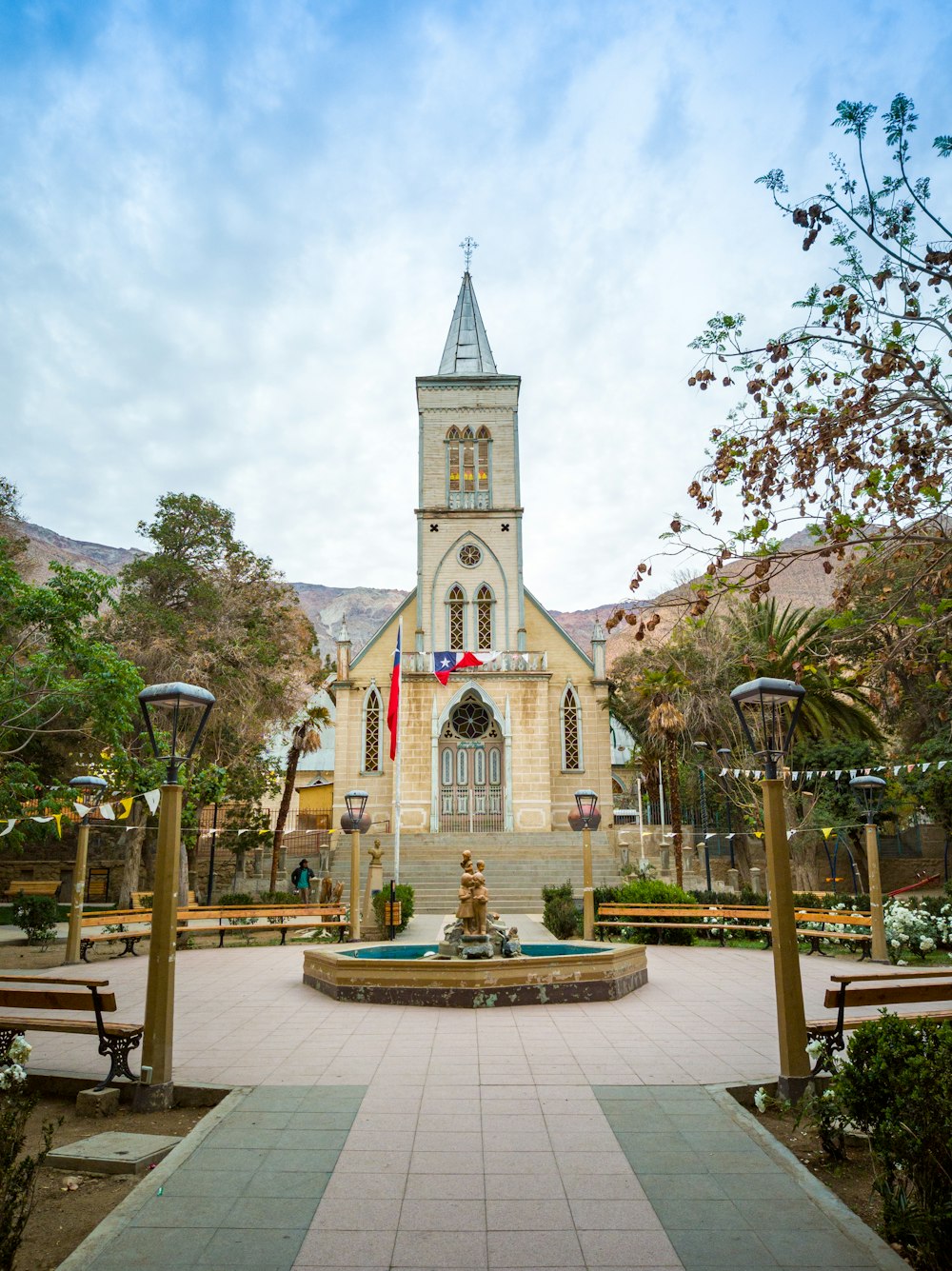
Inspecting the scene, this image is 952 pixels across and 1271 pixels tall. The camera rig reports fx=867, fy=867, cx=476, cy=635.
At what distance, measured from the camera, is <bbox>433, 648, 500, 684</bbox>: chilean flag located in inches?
1097

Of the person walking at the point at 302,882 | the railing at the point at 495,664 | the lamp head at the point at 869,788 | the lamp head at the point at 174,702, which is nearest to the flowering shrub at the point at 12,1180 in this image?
the lamp head at the point at 174,702

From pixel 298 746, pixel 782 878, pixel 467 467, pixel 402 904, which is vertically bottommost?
pixel 402 904

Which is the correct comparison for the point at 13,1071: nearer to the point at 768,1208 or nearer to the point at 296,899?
the point at 768,1208

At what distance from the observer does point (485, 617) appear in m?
32.1

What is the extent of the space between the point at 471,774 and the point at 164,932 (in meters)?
23.6

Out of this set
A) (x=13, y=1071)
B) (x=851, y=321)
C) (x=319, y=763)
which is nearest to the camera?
(x=13, y=1071)

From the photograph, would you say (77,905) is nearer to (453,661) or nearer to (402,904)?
(402,904)

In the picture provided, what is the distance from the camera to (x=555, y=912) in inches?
618

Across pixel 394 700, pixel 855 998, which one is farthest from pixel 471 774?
pixel 855 998

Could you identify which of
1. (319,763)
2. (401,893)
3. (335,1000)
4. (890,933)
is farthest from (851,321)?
(319,763)

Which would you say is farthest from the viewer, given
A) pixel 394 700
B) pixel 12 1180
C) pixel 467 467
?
pixel 467 467

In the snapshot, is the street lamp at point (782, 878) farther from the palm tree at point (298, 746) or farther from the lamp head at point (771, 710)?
the palm tree at point (298, 746)

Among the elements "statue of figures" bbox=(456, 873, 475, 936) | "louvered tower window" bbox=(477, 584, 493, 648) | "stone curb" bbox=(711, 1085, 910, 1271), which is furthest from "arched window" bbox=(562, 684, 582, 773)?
"stone curb" bbox=(711, 1085, 910, 1271)

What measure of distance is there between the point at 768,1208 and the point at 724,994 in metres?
6.48
